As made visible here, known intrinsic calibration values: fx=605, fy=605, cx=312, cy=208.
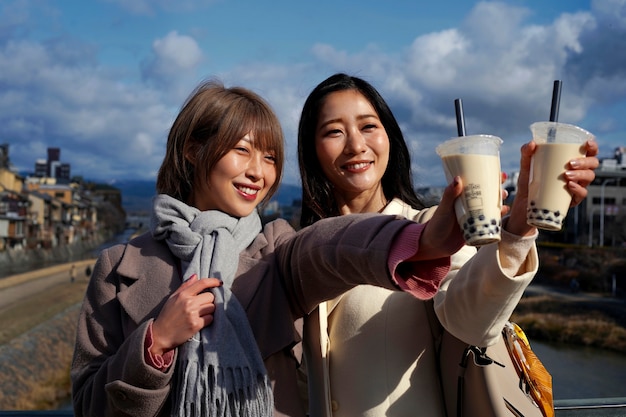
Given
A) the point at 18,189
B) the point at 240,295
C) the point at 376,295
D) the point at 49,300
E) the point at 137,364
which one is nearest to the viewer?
the point at 137,364

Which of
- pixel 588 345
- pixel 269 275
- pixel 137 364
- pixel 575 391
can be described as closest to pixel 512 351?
pixel 269 275

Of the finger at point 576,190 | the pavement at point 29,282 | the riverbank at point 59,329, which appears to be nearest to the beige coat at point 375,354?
the finger at point 576,190

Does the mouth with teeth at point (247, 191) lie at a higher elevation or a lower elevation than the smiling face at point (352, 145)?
lower

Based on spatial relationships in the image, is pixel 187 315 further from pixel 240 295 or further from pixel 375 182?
pixel 375 182

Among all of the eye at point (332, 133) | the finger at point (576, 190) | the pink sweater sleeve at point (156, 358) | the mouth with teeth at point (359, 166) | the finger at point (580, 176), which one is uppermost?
the eye at point (332, 133)

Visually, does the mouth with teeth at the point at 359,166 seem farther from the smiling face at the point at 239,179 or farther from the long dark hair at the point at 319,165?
the smiling face at the point at 239,179

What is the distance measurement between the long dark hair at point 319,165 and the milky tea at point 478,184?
1039 mm

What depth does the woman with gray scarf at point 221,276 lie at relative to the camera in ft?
4.47

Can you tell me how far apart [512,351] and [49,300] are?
114ft

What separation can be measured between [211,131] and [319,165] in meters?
0.62

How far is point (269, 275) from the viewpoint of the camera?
5.32 feet

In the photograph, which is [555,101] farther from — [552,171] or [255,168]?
[255,168]

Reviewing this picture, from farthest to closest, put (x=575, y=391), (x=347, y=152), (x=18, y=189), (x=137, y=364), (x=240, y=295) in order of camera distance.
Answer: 1. (x=18, y=189)
2. (x=575, y=391)
3. (x=347, y=152)
4. (x=240, y=295)
5. (x=137, y=364)

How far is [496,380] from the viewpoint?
62.8 inches
